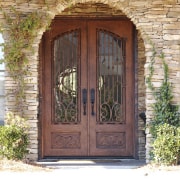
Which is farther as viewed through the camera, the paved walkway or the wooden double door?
the wooden double door

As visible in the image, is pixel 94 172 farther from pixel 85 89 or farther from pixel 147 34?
pixel 147 34

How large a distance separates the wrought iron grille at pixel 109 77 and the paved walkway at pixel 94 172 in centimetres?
95

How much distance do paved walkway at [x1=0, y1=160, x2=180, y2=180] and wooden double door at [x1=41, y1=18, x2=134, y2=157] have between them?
1.62 ft

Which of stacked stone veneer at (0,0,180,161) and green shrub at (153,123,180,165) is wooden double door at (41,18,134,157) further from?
green shrub at (153,123,180,165)

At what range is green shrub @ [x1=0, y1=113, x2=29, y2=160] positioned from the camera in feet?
27.6

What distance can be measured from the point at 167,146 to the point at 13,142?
2473 mm

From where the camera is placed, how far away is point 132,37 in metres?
9.91

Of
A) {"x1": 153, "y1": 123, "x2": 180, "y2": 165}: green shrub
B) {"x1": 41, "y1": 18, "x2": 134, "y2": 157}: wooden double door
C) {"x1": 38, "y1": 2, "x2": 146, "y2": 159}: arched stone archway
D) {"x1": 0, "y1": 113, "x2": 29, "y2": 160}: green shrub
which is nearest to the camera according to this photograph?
{"x1": 153, "y1": 123, "x2": 180, "y2": 165}: green shrub

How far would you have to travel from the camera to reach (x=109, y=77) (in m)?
9.87

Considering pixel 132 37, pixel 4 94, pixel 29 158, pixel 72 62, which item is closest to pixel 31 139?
pixel 29 158

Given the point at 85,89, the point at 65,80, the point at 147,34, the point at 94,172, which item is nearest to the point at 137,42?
the point at 147,34

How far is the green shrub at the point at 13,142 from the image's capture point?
331 inches

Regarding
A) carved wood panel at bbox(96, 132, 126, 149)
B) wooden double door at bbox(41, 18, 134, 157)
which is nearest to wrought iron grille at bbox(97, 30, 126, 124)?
wooden double door at bbox(41, 18, 134, 157)

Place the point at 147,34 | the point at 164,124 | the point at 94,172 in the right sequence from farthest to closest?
the point at 147,34 → the point at 164,124 → the point at 94,172
